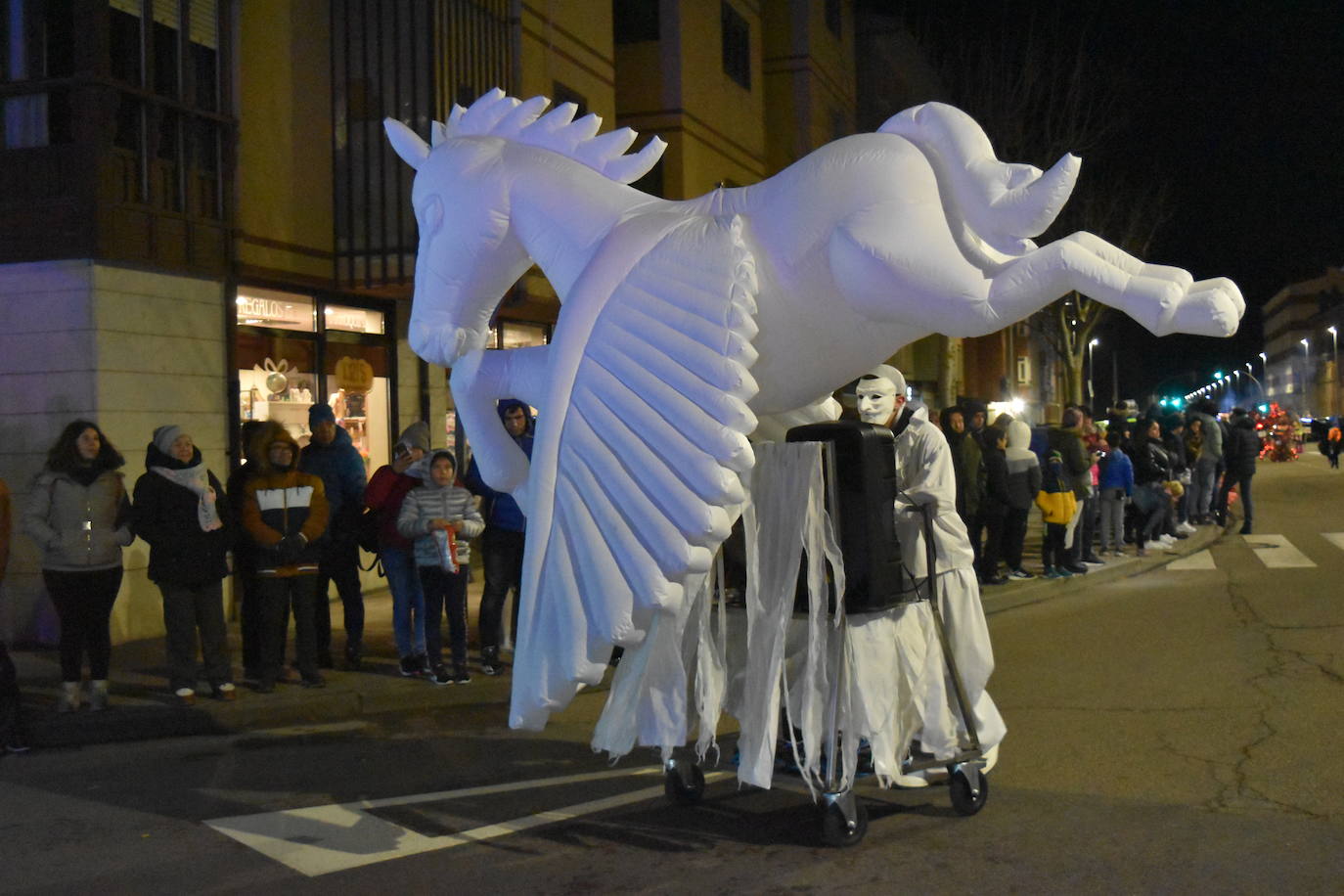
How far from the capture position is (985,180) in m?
4.14

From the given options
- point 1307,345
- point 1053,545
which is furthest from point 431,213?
point 1307,345

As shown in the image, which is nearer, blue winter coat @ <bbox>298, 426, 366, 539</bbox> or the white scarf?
the white scarf

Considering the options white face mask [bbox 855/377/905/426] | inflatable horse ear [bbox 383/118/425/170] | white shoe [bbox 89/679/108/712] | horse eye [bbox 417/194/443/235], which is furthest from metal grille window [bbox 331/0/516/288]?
white face mask [bbox 855/377/905/426]

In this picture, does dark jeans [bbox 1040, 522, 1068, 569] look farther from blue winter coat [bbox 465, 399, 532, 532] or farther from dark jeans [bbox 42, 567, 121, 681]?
→ dark jeans [bbox 42, 567, 121, 681]

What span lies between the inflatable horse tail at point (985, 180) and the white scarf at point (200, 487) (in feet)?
16.7

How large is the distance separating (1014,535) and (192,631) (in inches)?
314

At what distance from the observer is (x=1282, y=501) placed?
22.3m

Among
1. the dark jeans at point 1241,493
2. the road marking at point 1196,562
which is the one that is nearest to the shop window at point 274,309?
the road marking at point 1196,562

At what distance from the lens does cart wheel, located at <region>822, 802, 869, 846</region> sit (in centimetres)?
478

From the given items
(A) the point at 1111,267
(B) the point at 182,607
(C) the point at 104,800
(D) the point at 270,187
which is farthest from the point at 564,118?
(D) the point at 270,187

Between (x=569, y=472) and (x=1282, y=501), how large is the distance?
21169mm

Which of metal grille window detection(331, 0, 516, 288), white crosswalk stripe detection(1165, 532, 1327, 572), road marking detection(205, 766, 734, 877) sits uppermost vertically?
metal grille window detection(331, 0, 516, 288)

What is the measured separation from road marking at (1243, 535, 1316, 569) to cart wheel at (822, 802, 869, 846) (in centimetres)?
1017

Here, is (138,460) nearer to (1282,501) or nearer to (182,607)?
(182,607)
